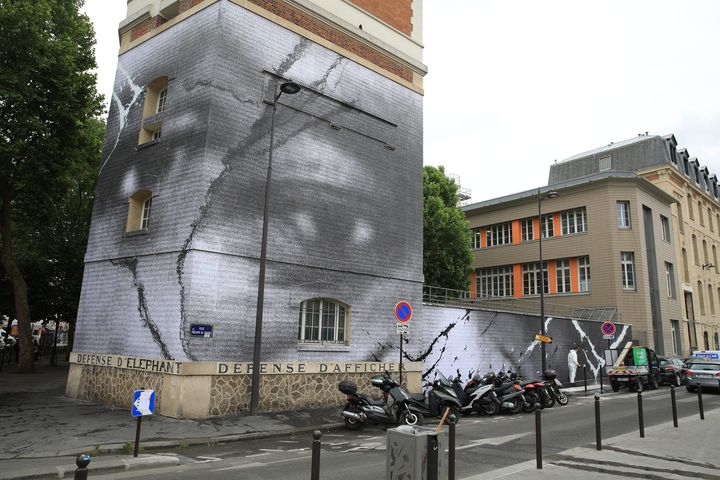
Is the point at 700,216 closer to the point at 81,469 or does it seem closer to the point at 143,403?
the point at 143,403

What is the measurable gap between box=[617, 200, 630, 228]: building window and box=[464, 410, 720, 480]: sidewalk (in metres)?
26.5

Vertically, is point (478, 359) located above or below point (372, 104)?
below

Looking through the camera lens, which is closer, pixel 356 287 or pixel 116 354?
pixel 116 354

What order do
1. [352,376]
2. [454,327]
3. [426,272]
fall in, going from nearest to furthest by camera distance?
[352,376] → [454,327] → [426,272]

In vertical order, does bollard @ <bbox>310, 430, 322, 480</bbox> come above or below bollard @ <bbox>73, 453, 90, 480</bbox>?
below

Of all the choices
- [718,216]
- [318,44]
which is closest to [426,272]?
[318,44]

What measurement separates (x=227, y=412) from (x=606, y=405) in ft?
40.9

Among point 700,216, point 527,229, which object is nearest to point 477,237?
point 527,229

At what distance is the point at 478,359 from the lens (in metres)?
20.8

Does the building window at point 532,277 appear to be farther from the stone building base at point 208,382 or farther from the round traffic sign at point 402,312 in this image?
the round traffic sign at point 402,312

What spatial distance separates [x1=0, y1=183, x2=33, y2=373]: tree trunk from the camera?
23312 mm

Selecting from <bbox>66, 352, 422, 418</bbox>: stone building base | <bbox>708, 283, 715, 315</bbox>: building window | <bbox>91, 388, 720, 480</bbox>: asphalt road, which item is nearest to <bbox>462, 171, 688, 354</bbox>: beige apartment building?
<bbox>708, 283, 715, 315</bbox>: building window

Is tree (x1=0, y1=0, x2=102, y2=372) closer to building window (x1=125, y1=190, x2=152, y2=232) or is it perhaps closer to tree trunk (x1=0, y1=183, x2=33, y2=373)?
tree trunk (x1=0, y1=183, x2=33, y2=373)

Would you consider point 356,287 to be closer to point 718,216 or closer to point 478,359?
point 478,359
